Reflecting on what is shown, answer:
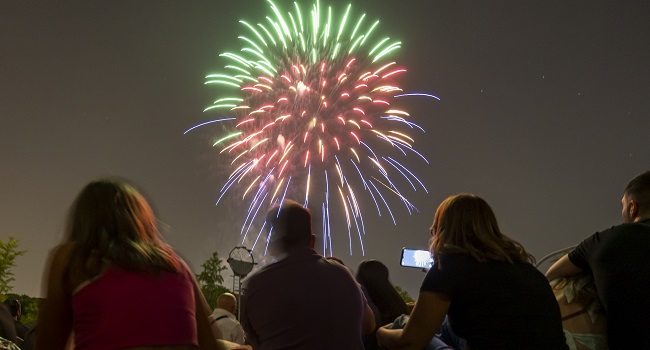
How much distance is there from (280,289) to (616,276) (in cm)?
204

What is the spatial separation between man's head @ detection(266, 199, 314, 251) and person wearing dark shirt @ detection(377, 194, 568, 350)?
2.90ft

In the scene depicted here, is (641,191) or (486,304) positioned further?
(641,191)

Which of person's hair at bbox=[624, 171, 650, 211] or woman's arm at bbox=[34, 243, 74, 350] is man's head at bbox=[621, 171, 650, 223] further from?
woman's arm at bbox=[34, 243, 74, 350]

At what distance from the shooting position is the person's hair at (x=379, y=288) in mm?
5477

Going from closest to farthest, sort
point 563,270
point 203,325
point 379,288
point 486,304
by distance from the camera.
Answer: point 203,325 → point 486,304 → point 563,270 → point 379,288

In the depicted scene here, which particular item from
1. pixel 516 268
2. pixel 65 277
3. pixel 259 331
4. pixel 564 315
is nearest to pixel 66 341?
pixel 65 277

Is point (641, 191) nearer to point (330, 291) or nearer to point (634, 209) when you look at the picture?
point (634, 209)

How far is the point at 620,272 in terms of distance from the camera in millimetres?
4160

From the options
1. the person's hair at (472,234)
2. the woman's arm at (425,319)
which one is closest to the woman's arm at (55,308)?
the woman's arm at (425,319)

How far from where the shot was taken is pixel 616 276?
4160 millimetres

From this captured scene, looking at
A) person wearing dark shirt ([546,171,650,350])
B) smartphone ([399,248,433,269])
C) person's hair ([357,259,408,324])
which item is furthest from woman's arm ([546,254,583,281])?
smartphone ([399,248,433,269])

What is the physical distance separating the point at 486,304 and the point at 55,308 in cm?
224

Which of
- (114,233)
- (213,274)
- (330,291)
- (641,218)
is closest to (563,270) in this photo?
(641,218)

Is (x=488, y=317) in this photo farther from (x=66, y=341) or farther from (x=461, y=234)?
(x=66, y=341)
